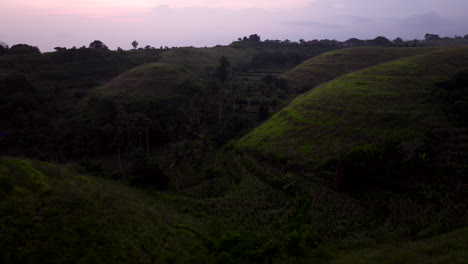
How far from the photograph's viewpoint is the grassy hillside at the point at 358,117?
36375mm

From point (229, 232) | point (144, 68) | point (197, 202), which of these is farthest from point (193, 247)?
point (144, 68)

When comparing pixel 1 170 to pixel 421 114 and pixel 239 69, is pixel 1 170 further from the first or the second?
pixel 239 69

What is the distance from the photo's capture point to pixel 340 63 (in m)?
92.2

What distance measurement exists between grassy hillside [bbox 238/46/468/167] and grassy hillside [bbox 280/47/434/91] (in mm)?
25300

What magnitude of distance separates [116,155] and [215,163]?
17.4 meters

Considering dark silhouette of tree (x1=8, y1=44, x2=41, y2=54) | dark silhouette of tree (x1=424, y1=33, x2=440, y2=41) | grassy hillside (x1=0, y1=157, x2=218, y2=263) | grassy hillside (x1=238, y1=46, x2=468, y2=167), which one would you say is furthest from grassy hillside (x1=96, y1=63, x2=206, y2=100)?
dark silhouette of tree (x1=424, y1=33, x2=440, y2=41)

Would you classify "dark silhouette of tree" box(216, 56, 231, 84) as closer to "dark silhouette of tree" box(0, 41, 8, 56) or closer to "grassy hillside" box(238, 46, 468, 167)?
"grassy hillside" box(238, 46, 468, 167)

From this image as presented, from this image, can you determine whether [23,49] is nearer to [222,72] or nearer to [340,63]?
[222,72]

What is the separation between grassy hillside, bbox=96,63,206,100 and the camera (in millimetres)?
68463

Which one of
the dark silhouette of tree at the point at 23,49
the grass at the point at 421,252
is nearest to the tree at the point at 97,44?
the dark silhouette of tree at the point at 23,49

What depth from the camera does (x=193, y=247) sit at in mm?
21297

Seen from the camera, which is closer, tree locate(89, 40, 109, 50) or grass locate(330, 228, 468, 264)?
grass locate(330, 228, 468, 264)

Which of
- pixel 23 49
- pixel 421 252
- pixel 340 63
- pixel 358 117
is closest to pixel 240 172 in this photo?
pixel 358 117

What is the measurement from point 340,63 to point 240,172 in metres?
68.2
